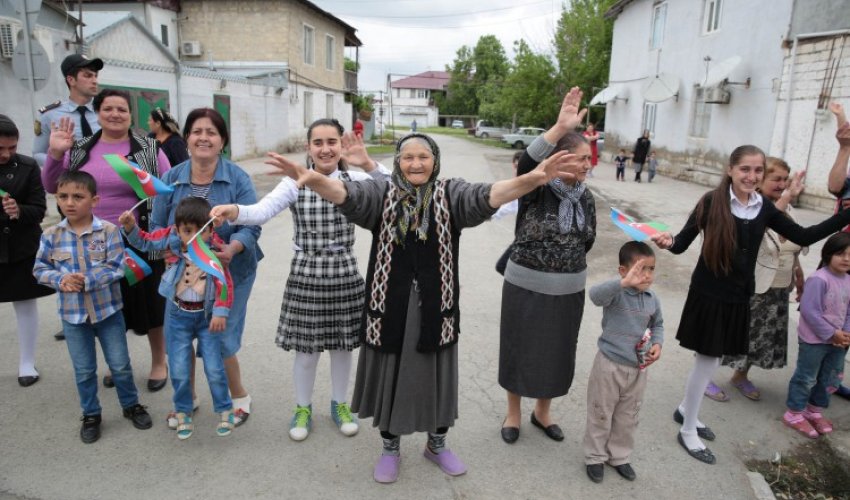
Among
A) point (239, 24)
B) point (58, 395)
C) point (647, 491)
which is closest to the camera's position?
point (647, 491)

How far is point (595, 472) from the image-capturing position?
121 inches

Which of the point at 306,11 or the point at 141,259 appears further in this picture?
the point at 306,11

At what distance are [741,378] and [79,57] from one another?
18.1 ft

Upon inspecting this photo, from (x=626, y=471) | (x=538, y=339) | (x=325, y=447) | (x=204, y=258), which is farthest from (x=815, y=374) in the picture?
(x=204, y=258)

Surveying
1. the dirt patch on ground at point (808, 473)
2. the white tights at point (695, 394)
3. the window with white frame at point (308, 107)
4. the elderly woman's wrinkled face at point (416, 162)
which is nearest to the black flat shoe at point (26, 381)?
the elderly woman's wrinkled face at point (416, 162)

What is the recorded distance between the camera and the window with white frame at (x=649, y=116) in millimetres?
21269

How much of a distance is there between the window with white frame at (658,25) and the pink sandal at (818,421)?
19669 mm

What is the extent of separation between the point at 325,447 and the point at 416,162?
1.81 m

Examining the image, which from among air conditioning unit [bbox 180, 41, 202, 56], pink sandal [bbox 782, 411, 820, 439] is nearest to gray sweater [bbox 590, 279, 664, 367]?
pink sandal [bbox 782, 411, 820, 439]

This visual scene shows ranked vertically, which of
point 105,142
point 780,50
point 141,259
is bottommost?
point 141,259

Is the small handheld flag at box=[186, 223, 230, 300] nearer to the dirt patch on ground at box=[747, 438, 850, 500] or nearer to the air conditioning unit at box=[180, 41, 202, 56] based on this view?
the dirt patch on ground at box=[747, 438, 850, 500]

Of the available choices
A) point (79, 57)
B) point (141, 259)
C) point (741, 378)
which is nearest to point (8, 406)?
point (141, 259)

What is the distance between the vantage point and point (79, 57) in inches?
163

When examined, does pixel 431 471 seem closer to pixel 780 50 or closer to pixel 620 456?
pixel 620 456
